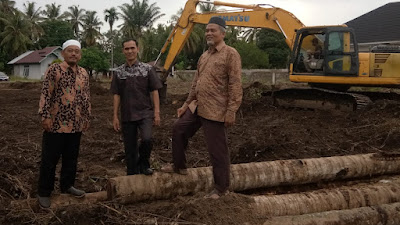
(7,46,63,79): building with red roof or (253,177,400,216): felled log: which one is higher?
(7,46,63,79): building with red roof

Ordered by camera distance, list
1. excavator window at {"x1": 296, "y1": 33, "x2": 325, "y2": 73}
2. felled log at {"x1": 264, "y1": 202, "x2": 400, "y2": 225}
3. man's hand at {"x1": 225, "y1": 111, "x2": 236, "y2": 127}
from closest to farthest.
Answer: felled log at {"x1": 264, "y1": 202, "x2": 400, "y2": 225}, man's hand at {"x1": 225, "y1": 111, "x2": 236, "y2": 127}, excavator window at {"x1": 296, "y1": 33, "x2": 325, "y2": 73}

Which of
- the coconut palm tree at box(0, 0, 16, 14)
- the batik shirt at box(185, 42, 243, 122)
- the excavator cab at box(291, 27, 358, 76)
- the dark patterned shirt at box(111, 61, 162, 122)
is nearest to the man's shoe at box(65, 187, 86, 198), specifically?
the dark patterned shirt at box(111, 61, 162, 122)

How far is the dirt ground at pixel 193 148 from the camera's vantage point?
11.0ft

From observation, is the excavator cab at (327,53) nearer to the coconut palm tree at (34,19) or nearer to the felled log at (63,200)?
the felled log at (63,200)

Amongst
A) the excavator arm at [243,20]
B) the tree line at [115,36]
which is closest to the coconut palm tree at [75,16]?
the tree line at [115,36]

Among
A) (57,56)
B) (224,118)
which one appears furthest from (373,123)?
(57,56)

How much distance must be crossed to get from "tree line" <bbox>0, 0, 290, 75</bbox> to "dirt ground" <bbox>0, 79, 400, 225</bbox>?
97.9 ft

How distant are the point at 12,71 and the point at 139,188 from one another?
2173 inches

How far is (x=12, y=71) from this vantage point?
5334 centimetres

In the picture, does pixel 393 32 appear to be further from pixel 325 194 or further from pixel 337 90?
pixel 325 194

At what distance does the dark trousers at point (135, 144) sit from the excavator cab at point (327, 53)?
742cm

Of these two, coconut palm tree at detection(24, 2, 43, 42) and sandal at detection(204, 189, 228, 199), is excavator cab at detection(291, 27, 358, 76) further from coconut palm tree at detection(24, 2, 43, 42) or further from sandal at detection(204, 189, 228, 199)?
coconut palm tree at detection(24, 2, 43, 42)

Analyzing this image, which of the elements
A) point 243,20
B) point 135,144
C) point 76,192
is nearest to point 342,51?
point 243,20

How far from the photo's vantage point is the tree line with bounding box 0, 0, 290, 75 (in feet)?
140
